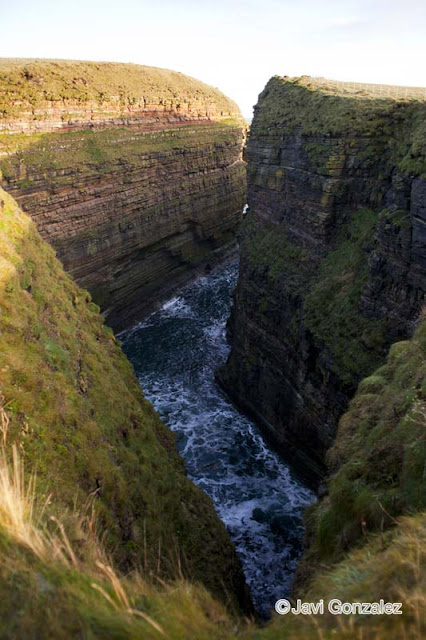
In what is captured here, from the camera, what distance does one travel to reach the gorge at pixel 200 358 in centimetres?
515

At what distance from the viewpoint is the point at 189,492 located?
14039mm

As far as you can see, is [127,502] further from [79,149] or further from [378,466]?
[79,149]

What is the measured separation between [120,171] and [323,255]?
22672mm

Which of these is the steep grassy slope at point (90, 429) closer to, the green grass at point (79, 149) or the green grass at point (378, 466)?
the green grass at point (378, 466)

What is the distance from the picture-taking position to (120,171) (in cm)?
3816

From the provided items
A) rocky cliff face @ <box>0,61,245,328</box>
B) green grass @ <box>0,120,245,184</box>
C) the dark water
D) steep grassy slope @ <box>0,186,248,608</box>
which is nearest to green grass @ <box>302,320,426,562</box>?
steep grassy slope @ <box>0,186,248,608</box>

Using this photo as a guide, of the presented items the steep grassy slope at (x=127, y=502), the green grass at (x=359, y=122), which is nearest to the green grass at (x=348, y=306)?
the green grass at (x=359, y=122)

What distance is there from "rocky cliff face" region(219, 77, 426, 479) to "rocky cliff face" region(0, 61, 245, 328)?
13.2 meters

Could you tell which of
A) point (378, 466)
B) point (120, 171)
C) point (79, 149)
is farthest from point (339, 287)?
point (79, 149)

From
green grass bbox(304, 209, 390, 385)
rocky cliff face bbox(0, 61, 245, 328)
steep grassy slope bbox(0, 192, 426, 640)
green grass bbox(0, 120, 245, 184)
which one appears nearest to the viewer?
steep grassy slope bbox(0, 192, 426, 640)

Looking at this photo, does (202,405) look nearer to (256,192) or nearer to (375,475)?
(256,192)

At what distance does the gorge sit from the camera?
5152 millimetres

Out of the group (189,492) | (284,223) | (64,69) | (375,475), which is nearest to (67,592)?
(375,475)

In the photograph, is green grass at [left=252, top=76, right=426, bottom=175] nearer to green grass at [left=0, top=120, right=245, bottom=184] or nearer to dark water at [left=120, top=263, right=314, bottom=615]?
green grass at [left=0, top=120, right=245, bottom=184]
